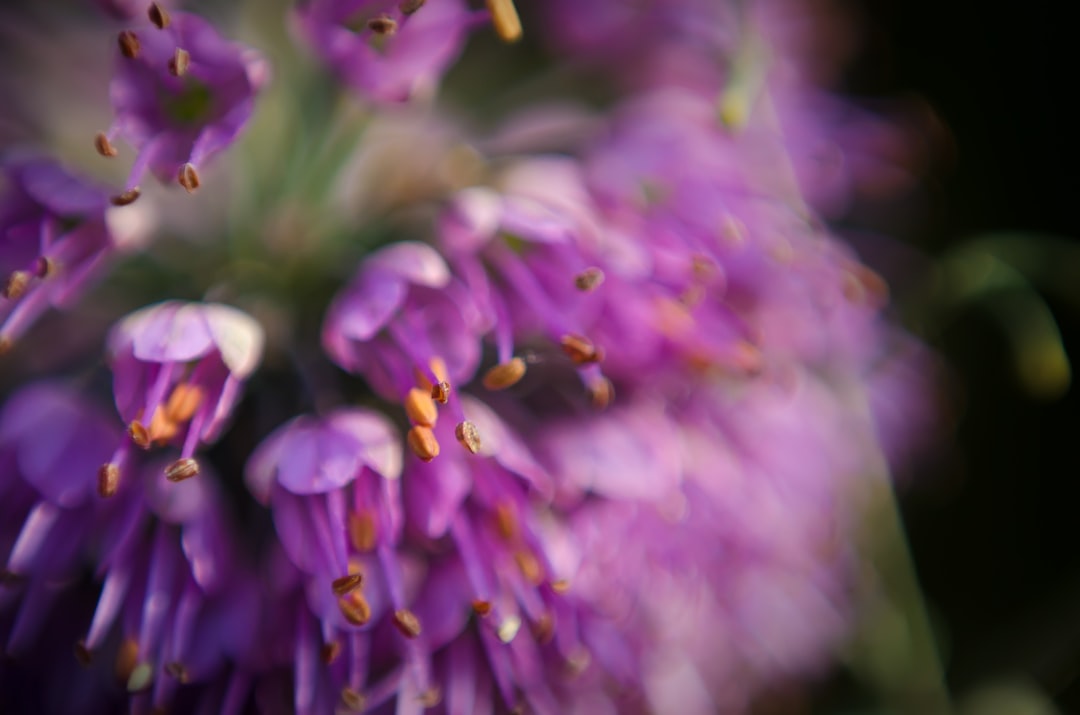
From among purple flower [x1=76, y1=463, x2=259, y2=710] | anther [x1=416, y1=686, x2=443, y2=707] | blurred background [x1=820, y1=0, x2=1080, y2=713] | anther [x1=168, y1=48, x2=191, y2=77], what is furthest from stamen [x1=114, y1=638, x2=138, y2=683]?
blurred background [x1=820, y1=0, x2=1080, y2=713]

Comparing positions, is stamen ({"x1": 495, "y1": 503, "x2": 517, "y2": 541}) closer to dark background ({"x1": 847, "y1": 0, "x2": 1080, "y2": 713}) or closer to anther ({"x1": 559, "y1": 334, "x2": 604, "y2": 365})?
anther ({"x1": 559, "y1": 334, "x2": 604, "y2": 365})

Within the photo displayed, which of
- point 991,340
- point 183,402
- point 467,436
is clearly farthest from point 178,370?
point 991,340

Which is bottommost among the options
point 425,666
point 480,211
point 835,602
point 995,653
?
point 995,653

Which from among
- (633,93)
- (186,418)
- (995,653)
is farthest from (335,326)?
(995,653)

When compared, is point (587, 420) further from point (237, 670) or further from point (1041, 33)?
point (1041, 33)

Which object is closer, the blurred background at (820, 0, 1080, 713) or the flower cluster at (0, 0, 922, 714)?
the flower cluster at (0, 0, 922, 714)

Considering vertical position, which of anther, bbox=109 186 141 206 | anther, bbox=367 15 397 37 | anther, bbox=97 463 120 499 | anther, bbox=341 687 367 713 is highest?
anther, bbox=367 15 397 37
